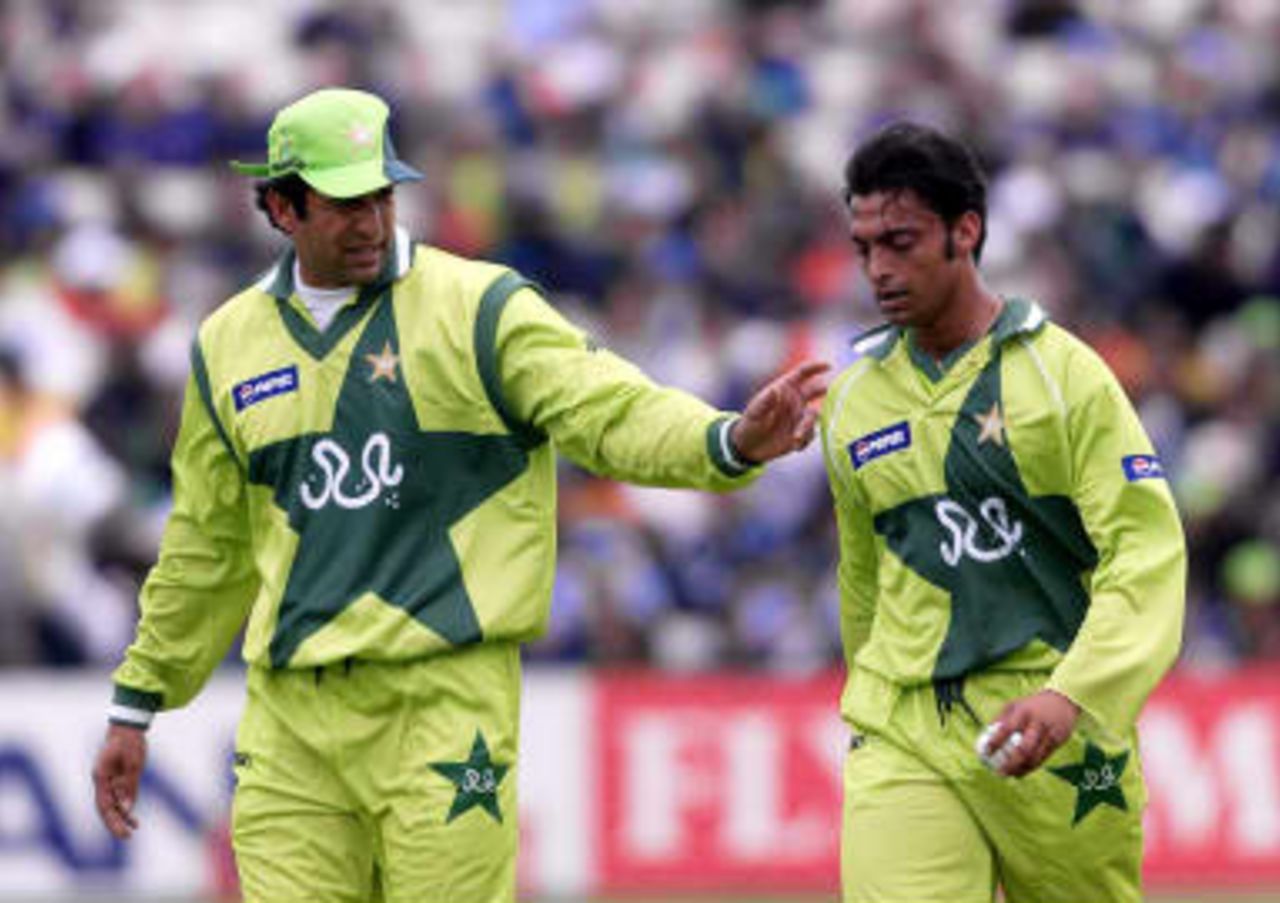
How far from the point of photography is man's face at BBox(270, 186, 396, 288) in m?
8.16

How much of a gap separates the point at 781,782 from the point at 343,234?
778cm

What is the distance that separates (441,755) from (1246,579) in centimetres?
1013

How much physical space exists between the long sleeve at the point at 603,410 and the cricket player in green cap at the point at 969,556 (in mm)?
541

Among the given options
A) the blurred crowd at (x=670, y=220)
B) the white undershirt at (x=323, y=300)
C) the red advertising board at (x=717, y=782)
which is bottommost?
the red advertising board at (x=717, y=782)

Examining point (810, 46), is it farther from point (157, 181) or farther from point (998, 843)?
point (998, 843)

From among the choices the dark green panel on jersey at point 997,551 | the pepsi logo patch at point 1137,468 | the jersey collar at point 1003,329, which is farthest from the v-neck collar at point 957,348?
the pepsi logo patch at point 1137,468

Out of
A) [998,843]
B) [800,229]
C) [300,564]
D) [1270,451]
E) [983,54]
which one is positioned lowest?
[998,843]

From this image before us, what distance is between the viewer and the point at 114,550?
1627 cm

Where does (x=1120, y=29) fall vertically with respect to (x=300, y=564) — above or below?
above

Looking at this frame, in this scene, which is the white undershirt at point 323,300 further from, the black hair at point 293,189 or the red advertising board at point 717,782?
the red advertising board at point 717,782

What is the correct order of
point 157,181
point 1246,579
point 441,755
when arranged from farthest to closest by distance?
point 157,181 < point 1246,579 < point 441,755

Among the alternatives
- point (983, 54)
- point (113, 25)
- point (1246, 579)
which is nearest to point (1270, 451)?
point (1246, 579)

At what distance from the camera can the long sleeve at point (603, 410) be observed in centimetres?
781

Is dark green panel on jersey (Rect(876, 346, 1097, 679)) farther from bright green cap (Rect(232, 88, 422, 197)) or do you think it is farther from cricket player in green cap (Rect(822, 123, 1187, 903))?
bright green cap (Rect(232, 88, 422, 197))
